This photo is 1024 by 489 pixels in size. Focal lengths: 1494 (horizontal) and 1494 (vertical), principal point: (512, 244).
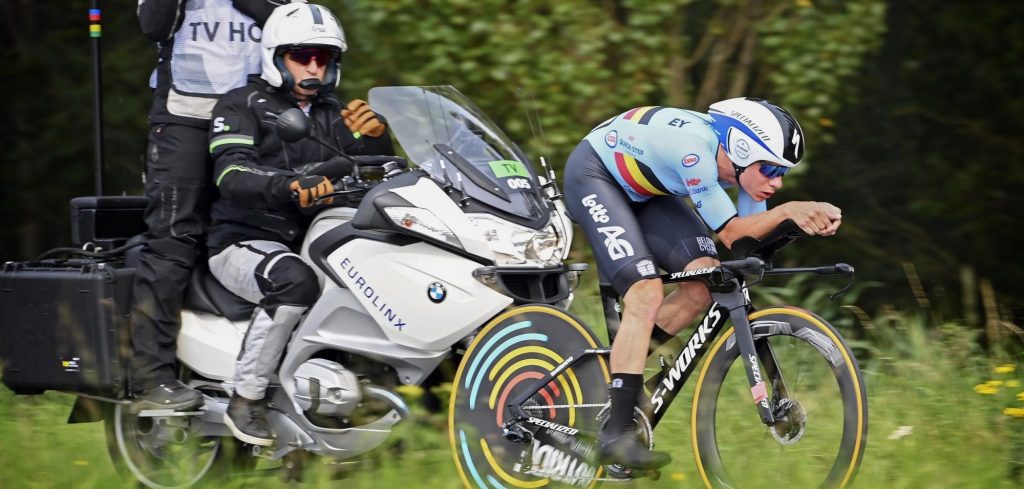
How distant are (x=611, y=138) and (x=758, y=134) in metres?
0.64

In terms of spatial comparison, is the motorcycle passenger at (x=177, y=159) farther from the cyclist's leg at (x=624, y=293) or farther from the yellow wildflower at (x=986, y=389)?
the yellow wildflower at (x=986, y=389)

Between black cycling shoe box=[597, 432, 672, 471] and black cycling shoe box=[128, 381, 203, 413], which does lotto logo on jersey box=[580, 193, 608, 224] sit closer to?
black cycling shoe box=[597, 432, 672, 471]

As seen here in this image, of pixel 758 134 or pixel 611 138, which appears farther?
pixel 611 138

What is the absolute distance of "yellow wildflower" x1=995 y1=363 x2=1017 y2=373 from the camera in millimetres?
6820

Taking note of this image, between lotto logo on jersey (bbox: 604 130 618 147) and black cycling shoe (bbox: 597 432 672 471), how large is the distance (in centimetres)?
109

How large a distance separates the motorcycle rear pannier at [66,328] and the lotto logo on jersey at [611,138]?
83.6 inches

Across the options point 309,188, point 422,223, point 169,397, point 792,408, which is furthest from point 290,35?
point 792,408

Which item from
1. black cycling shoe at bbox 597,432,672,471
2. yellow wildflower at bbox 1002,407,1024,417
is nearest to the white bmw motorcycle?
black cycling shoe at bbox 597,432,672,471

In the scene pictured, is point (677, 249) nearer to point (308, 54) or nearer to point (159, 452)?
point (308, 54)

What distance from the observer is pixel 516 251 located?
18.7 ft

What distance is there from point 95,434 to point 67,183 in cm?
641

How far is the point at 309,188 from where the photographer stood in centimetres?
584

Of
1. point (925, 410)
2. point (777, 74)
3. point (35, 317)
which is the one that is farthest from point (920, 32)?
point (35, 317)

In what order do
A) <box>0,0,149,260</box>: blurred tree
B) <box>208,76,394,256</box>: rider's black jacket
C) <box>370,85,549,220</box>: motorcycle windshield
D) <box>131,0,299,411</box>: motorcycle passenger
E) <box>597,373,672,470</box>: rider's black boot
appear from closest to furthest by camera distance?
<box>597,373,672,470</box>: rider's black boot < <box>370,85,549,220</box>: motorcycle windshield < <box>208,76,394,256</box>: rider's black jacket < <box>131,0,299,411</box>: motorcycle passenger < <box>0,0,149,260</box>: blurred tree
